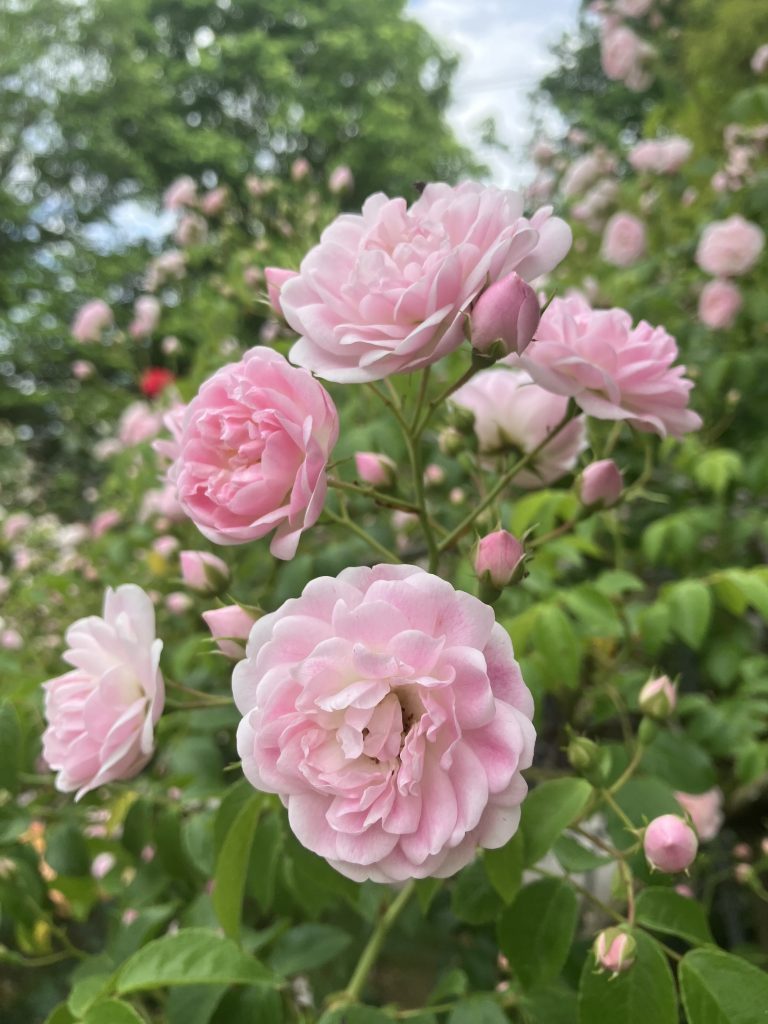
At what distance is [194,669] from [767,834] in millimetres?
1255

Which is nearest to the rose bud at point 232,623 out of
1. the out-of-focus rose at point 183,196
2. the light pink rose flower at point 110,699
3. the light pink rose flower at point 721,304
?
the light pink rose flower at point 110,699

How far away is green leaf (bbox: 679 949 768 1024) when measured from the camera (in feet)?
1.65

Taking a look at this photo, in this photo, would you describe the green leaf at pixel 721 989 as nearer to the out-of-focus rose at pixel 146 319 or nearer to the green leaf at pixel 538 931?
the green leaf at pixel 538 931

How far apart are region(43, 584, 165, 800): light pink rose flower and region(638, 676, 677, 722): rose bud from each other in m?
0.41

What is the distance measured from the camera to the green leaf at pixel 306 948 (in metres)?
0.77

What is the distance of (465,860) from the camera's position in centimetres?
43

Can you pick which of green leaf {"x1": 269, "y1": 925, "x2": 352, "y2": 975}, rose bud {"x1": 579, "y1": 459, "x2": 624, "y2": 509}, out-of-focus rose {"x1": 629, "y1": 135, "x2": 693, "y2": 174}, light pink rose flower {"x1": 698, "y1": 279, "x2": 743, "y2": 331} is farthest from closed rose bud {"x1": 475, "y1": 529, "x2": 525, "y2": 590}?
out-of-focus rose {"x1": 629, "y1": 135, "x2": 693, "y2": 174}

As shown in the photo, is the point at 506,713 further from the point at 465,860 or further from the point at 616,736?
the point at 616,736

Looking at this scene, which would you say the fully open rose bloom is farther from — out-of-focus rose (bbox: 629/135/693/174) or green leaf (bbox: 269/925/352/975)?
out-of-focus rose (bbox: 629/135/693/174)

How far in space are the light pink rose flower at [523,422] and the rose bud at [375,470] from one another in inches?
3.7

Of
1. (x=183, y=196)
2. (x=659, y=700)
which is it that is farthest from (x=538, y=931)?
(x=183, y=196)

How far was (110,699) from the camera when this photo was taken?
0.57 m

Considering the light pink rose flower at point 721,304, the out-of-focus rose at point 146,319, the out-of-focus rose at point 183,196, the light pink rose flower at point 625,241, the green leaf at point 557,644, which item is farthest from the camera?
the out-of-focus rose at point 146,319

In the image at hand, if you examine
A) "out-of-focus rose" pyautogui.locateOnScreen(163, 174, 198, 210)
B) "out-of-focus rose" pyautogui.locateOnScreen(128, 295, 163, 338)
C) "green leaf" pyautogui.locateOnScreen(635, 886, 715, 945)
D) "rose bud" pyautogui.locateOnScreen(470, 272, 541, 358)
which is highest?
"out-of-focus rose" pyautogui.locateOnScreen(163, 174, 198, 210)
